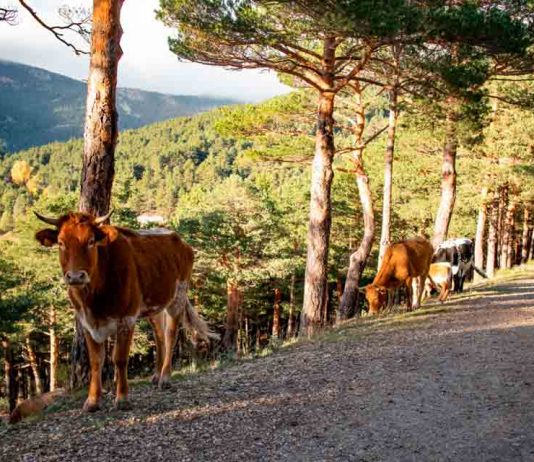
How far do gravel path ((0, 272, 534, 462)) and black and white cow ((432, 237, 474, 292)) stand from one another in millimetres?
8951

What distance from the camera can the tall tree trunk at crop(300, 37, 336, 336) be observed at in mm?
13180

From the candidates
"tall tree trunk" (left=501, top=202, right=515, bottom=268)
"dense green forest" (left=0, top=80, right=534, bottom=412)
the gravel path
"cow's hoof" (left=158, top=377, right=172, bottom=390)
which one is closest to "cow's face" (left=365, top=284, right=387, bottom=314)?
the gravel path

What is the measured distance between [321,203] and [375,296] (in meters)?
2.63

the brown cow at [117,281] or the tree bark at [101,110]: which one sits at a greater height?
the tree bark at [101,110]

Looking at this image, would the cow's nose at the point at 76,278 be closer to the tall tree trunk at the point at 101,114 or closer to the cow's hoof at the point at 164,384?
the cow's hoof at the point at 164,384

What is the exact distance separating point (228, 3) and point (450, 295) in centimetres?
1084

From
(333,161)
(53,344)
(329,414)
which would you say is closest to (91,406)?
(329,414)

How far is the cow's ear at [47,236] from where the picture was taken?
5.37 m

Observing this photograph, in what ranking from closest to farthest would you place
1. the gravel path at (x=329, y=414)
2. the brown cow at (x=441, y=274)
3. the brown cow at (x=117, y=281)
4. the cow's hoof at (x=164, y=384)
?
1. the gravel path at (x=329, y=414)
2. the brown cow at (x=117, y=281)
3. the cow's hoof at (x=164, y=384)
4. the brown cow at (x=441, y=274)

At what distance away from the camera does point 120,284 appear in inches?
228

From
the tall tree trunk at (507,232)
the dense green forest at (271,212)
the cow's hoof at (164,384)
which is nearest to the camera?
the cow's hoof at (164,384)

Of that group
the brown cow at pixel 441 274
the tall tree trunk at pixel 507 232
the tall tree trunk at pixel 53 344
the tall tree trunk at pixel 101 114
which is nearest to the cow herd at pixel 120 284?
the tall tree trunk at pixel 101 114

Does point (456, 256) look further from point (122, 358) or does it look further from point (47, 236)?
point (47, 236)

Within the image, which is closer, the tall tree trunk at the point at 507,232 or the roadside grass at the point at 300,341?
the roadside grass at the point at 300,341
